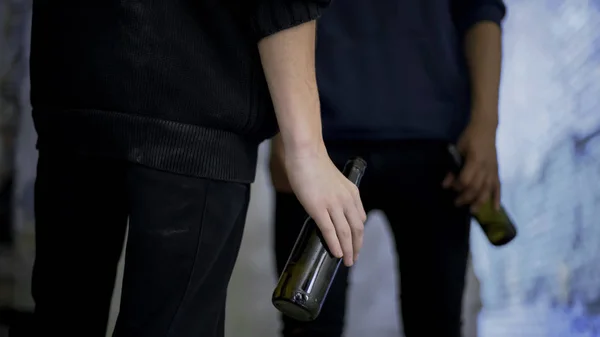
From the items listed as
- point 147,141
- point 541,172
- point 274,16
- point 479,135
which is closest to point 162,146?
point 147,141

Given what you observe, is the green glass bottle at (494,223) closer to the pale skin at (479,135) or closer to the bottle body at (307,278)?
the pale skin at (479,135)

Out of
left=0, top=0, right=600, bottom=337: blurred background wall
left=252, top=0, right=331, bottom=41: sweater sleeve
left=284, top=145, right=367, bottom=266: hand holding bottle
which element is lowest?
left=0, top=0, right=600, bottom=337: blurred background wall

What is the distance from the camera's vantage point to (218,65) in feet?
1.30

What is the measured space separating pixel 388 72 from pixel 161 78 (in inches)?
15.8

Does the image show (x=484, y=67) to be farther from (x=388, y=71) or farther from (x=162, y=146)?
(x=162, y=146)

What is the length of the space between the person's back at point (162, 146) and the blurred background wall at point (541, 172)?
68 cm

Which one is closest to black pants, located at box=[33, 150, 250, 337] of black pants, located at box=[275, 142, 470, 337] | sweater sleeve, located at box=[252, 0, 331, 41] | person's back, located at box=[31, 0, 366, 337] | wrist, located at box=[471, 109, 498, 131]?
person's back, located at box=[31, 0, 366, 337]

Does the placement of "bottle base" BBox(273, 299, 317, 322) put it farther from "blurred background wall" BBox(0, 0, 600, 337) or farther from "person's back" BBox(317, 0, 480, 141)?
"blurred background wall" BBox(0, 0, 600, 337)

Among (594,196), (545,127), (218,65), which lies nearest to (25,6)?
(218,65)

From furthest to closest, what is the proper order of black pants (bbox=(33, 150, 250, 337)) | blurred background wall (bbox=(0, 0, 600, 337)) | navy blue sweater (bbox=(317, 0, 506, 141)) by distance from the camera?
blurred background wall (bbox=(0, 0, 600, 337)) < navy blue sweater (bbox=(317, 0, 506, 141)) < black pants (bbox=(33, 150, 250, 337))

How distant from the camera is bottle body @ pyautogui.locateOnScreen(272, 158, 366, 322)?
0.45 meters

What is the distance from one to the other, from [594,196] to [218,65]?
85cm

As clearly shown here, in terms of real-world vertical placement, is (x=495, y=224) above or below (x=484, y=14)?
below

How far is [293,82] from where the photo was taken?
40 cm
